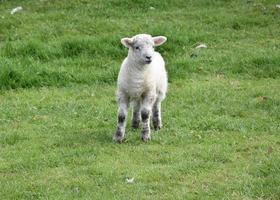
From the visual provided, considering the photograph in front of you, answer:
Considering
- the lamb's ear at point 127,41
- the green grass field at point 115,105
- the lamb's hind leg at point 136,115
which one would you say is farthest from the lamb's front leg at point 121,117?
the lamb's ear at point 127,41

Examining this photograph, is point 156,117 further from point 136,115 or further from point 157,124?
point 136,115

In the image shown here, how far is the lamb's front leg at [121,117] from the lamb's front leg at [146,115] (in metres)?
0.25

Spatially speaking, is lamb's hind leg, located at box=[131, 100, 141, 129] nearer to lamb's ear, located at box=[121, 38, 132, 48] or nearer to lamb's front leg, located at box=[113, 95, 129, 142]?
lamb's front leg, located at box=[113, 95, 129, 142]

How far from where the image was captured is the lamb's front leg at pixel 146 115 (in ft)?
31.4

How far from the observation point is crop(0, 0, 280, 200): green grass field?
26.2 ft

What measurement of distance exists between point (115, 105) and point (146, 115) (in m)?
1.87

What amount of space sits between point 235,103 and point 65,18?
5.96 metres

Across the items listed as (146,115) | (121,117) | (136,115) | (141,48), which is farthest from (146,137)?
(141,48)

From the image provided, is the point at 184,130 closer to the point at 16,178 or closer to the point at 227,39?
the point at 16,178

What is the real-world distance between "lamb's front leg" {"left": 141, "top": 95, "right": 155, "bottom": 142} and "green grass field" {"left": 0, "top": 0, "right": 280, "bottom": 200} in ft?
0.66

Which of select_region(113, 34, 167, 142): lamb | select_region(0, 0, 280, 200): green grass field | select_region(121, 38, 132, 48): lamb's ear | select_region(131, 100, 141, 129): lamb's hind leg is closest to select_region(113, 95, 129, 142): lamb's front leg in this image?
select_region(113, 34, 167, 142): lamb

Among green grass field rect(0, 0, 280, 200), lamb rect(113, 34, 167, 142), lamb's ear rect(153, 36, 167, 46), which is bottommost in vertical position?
green grass field rect(0, 0, 280, 200)

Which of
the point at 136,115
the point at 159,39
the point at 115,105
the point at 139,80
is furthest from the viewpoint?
the point at 115,105

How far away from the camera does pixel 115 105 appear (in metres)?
11.4
